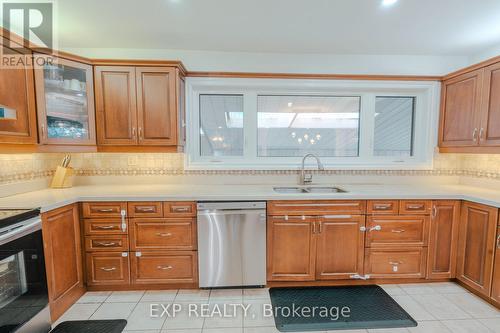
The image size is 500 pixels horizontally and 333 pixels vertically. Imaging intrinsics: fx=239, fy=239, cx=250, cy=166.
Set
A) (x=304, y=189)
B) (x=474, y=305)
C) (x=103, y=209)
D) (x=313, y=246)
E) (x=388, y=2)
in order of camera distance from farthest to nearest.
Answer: (x=304, y=189) < (x=313, y=246) < (x=103, y=209) < (x=474, y=305) < (x=388, y=2)

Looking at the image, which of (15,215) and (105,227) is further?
(105,227)

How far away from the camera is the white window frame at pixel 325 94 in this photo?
275 cm

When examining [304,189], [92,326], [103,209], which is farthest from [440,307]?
[103,209]

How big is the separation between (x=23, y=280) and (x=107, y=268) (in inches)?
25.7

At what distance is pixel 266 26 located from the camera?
214 centimetres

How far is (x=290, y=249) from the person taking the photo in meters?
2.27

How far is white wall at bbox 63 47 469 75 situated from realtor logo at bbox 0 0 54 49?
435 mm

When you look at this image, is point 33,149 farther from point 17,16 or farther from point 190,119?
point 190,119

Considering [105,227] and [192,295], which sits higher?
[105,227]

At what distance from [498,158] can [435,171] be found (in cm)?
55

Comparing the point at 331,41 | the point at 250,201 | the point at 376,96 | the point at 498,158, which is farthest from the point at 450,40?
the point at 250,201

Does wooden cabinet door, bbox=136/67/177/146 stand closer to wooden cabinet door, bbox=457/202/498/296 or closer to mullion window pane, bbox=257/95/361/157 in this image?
mullion window pane, bbox=257/95/361/157

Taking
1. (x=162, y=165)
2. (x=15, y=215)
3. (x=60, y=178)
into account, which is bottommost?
(x=15, y=215)

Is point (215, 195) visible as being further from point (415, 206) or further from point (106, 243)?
point (415, 206)
